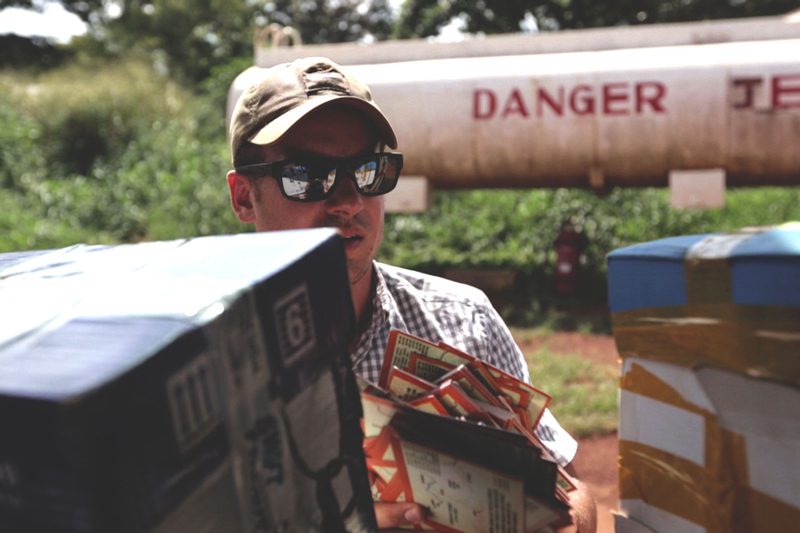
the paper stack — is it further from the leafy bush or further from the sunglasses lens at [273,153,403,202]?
the leafy bush

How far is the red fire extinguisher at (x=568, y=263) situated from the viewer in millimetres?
7332

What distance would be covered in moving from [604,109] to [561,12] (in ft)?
40.4

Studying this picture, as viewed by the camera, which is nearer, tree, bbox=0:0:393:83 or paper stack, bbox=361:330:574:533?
paper stack, bbox=361:330:574:533

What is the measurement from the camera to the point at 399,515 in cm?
119

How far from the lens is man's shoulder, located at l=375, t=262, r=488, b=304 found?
75.0 inches

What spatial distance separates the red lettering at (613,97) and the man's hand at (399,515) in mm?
5860

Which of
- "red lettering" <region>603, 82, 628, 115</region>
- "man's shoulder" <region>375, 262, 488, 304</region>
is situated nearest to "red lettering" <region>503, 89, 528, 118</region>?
"red lettering" <region>603, 82, 628, 115</region>

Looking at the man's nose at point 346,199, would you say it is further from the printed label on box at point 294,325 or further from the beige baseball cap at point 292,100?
the printed label on box at point 294,325

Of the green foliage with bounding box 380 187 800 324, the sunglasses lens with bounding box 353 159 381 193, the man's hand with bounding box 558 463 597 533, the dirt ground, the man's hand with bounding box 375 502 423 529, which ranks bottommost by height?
the dirt ground

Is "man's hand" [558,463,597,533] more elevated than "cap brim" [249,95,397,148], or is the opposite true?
"cap brim" [249,95,397,148]

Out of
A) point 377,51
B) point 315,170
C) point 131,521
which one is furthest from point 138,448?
point 377,51

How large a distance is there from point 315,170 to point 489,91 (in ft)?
17.6

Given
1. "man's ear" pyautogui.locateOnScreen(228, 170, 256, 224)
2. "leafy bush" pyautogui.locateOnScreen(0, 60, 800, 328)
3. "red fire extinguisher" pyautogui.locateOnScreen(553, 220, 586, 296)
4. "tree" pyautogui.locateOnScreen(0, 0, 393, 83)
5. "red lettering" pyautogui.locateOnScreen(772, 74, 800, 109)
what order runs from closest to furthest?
"man's ear" pyautogui.locateOnScreen(228, 170, 256, 224), "red lettering" pyautogui.locateOnScreen(772, 74, 800, 109), "red fire extinguisher" pyautogui.locateOnScreen(553, 220, 586, 296), "leafy bush" pyautogui.locateOnScreen(0, 60, 800, 328), "tree" pyautogui.locateOnScreen(0, 0, 393, 83)

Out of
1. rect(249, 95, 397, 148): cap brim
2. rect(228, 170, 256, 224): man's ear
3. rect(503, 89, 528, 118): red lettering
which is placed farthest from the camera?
rect(503, 89, 528, 118): red lettering
